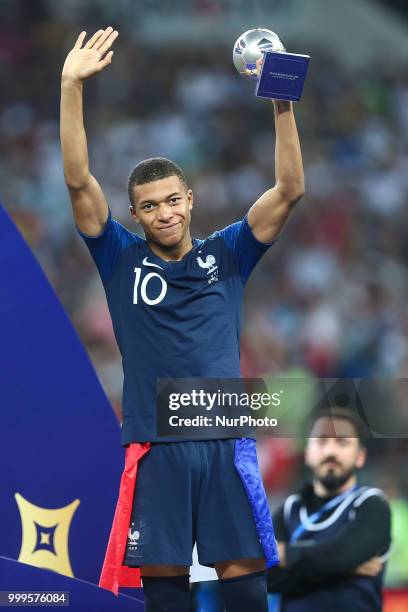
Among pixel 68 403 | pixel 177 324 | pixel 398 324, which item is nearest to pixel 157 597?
pixel 177 324

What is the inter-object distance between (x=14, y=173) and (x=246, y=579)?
26.2 feet

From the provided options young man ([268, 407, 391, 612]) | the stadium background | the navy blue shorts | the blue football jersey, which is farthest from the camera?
the stadium background

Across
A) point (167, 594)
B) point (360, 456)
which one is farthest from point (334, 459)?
point (167, 594)

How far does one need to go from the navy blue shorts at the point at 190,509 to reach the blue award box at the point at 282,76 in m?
1.06

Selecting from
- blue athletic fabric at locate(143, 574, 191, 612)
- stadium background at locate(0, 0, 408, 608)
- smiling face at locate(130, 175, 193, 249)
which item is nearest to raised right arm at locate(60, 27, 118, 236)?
smiling face at locate(130, 175, 193, 249)

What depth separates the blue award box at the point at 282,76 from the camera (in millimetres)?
3807

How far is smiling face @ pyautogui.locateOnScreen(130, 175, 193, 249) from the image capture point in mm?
3924

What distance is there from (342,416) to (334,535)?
1.80 ft

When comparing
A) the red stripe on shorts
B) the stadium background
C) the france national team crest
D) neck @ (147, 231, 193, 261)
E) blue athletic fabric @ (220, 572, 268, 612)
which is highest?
the stadium background

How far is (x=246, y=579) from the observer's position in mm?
3766

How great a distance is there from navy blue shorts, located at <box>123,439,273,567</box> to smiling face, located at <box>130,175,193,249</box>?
63 cm

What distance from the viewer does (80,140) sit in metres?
3.86

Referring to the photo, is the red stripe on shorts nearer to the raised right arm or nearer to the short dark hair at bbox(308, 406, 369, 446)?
the raised right arm

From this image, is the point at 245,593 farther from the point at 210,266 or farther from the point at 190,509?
the point at 210,266
